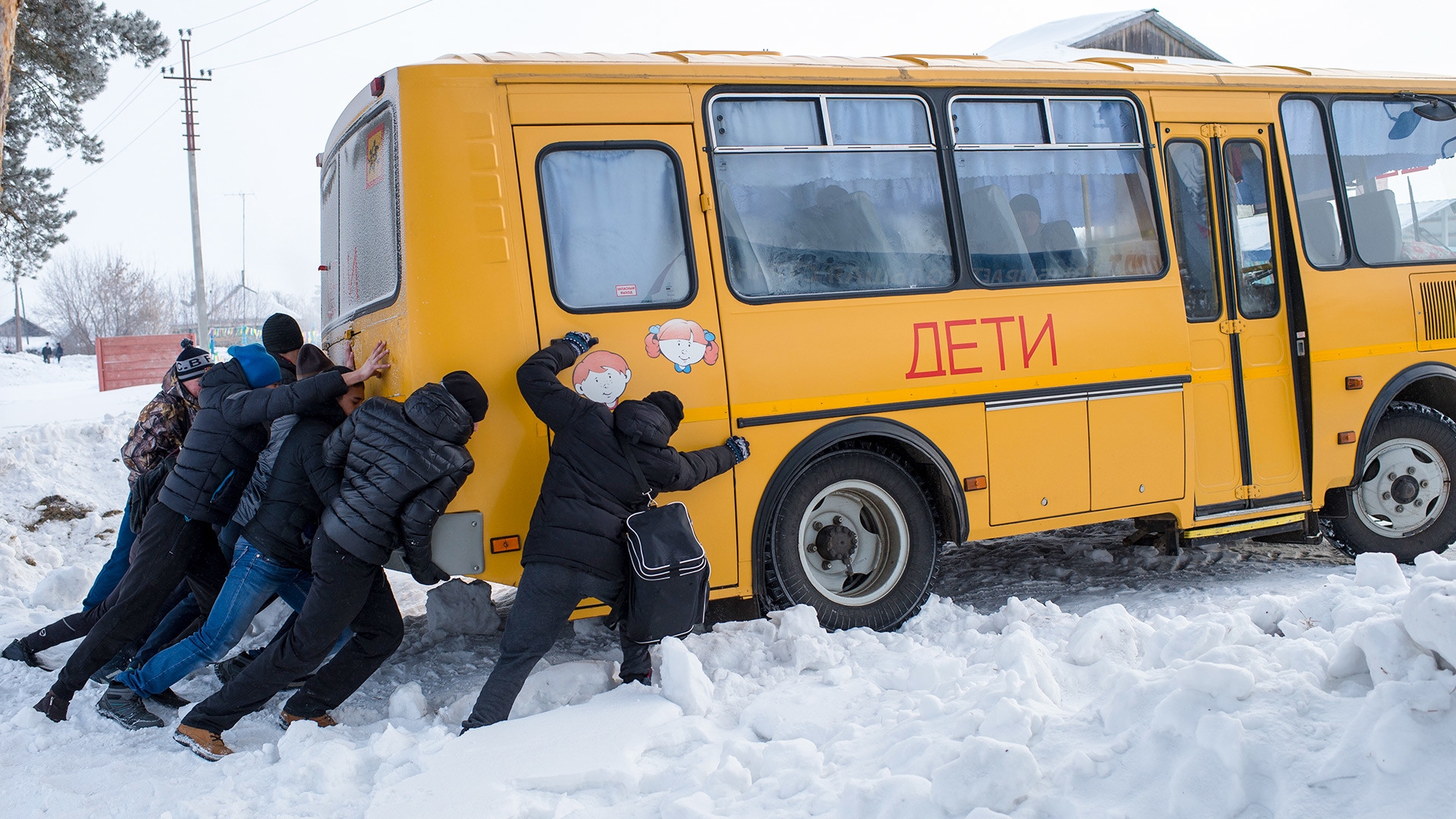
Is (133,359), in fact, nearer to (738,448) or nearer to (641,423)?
(738,448)

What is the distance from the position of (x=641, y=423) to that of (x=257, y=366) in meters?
2.03

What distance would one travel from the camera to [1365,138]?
642 cm

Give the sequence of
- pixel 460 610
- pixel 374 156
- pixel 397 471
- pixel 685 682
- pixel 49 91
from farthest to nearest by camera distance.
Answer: pixel 49 91, pixel 460 610, pixel 374 156, pixel 397 471, pixel 685 682

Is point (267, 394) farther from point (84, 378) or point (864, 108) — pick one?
point (84, 378)

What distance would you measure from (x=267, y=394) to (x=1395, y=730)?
4.40 meters

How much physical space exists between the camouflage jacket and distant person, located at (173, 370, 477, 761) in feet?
5.07

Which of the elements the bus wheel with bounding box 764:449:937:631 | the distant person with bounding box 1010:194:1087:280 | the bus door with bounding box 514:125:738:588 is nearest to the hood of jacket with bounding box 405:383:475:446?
the bus door with bounding box 514:125:738:588

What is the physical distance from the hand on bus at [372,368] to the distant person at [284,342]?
63cm

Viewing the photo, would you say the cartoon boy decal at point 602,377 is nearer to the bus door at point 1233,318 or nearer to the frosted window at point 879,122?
the frosted window at point 879,122

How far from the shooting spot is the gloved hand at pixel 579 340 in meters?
4.50

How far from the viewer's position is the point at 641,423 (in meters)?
4.17

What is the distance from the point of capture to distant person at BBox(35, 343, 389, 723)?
4.43 m

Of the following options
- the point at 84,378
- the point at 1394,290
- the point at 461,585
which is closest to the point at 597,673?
the point at 461,585

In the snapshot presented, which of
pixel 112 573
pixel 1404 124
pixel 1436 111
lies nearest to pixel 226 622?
pixel 112 573
